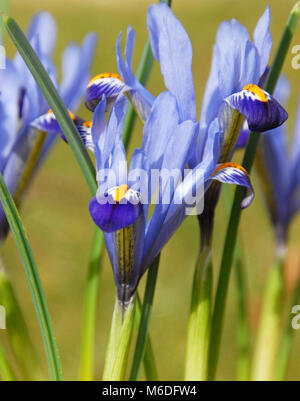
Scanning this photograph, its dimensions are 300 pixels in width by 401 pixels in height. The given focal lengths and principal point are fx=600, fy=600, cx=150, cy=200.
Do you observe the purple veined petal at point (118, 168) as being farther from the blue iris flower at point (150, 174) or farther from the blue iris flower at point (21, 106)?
the blue iris flower at point (21, 106)

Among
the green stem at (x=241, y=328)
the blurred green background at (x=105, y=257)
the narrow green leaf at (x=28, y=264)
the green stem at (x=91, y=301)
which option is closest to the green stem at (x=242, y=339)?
the green stem at (x=241, y=328)

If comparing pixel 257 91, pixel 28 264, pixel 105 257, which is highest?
pixel 257 91

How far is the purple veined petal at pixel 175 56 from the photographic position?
1.39ft

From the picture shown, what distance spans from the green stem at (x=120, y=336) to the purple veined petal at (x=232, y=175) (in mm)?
103

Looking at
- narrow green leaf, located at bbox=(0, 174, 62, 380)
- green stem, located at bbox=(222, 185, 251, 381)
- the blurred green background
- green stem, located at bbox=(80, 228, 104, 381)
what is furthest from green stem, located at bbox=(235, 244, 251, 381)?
the blurred green background

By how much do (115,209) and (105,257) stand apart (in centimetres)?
111

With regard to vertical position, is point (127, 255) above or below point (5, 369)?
above

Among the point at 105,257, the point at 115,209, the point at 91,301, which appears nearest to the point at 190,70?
the point at 115,209

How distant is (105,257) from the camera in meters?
1.45

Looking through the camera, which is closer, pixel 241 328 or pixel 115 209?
pixel 115 209

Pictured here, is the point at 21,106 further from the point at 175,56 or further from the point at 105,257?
the point at 105,257

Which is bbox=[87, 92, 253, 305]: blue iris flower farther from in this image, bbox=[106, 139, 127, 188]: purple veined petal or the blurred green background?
the blurred green background

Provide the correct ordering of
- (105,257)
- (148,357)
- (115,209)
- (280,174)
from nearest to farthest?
(115,209)
(148,357)
(280,174)
(105,257)

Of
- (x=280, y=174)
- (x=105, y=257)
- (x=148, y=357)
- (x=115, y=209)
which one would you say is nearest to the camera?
(x=115, y=209)
